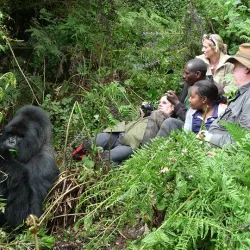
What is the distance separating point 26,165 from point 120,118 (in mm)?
1023

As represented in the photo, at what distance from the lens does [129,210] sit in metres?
2.41

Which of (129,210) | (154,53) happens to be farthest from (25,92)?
(129,210)

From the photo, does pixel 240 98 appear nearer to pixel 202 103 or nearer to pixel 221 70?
pixel 202 103

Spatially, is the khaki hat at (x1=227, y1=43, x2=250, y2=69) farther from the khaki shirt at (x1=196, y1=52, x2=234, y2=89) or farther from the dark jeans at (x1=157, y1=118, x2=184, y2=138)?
the khaki shirt at (x1=196, y1=52, x2=234, y2=89)

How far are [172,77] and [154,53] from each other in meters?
0.40

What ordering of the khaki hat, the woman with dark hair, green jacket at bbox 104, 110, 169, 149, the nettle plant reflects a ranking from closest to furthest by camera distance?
the nettle plant → the khaki hat → the woman with dark hair → green jacket at bbox 104, 110, 169, 149

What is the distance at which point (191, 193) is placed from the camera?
2.24 m

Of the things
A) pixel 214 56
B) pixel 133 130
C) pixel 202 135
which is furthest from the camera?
pixel 214 56

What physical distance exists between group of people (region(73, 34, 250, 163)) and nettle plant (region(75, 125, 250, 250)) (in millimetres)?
1232

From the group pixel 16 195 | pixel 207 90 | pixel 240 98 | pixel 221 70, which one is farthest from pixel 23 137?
pixel 221 70

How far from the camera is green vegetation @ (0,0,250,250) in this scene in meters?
2.14

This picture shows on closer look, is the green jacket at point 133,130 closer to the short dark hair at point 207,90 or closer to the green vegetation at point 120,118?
the green vegetation at point 120,118

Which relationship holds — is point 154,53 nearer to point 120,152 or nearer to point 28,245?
point 120,152

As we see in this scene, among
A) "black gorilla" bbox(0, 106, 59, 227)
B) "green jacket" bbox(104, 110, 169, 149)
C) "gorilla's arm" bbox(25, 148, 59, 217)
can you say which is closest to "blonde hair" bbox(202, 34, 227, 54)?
"green jacket" bbox(104, 110, 169, 149)
